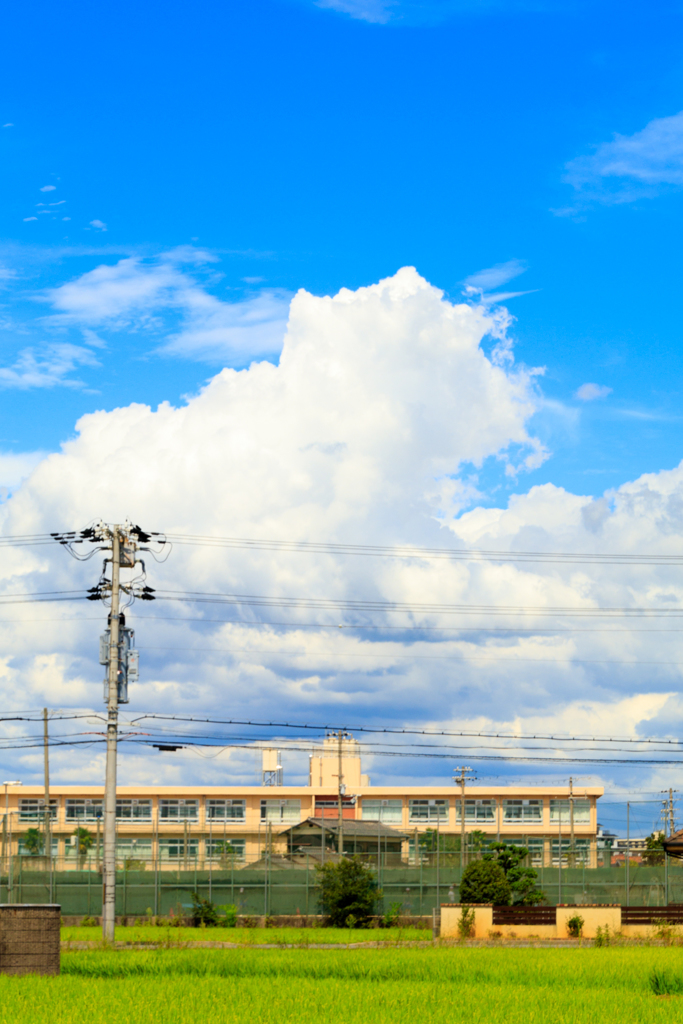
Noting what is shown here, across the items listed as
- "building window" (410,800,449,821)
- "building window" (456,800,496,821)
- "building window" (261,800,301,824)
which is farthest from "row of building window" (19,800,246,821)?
"building window" (456,800,496,821)

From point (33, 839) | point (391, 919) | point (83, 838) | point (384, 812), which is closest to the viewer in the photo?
point (391, 919)

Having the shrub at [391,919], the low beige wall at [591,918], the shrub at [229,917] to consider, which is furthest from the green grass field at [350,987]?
the shrub at [229,917]

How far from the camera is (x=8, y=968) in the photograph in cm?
2302

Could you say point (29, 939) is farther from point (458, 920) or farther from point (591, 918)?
point (591, 918)

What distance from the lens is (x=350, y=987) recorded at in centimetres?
2158

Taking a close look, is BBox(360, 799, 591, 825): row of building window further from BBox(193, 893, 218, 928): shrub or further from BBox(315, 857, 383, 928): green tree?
BBox(193, 893, 218, 928): shrub

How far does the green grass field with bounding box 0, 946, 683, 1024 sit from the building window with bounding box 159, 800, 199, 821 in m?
70.0

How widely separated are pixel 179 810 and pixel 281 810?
9340mm

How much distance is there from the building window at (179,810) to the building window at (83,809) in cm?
557

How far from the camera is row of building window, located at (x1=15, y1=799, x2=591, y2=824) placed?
98.3 meters

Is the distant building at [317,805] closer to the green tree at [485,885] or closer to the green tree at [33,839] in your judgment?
the green tree at [33,839]

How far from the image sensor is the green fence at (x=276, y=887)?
48250mm

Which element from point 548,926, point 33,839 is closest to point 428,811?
point 33,839

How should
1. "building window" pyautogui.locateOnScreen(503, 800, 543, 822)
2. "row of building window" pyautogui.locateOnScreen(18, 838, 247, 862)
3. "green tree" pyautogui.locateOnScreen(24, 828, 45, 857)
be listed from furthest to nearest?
"building window" pyautogui.locateOnScreen(503, 800, 543, 822)
"green tree" pyautogui.locateOnScreen(24, 828, 45, 857)
"row of building window" pyautogui.locateOnScreen(18, 838, 247, 862)
